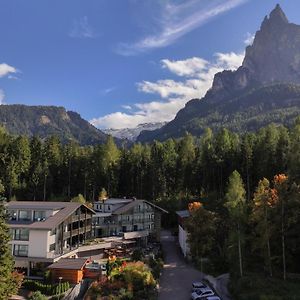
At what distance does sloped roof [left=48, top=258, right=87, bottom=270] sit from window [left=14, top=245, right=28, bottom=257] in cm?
524

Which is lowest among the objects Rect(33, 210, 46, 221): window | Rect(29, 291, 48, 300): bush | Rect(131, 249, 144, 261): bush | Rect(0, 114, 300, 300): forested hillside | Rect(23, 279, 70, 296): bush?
Rect(29, 291, 48, 300): bush

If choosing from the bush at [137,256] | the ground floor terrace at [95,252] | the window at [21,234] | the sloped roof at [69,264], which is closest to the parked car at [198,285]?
the bush at [137,256]

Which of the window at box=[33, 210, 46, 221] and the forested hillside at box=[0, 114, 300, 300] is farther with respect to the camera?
the window at box=[33, 210, 46, 221]

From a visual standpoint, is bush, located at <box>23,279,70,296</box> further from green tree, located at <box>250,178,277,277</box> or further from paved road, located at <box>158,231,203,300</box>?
green tree, located at <box>250,178,277,277</box>


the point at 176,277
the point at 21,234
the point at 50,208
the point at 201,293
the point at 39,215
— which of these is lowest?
the point at 201,293

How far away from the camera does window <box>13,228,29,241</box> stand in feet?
194

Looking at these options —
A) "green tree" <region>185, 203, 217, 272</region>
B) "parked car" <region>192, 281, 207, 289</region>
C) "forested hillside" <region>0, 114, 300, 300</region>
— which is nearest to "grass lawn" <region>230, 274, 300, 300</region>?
"parked car" <region>192, 281, 207, 289</region>

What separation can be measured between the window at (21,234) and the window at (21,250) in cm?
100

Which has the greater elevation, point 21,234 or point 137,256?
point 21,234

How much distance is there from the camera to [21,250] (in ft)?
193

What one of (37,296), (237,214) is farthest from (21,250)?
(237,214)

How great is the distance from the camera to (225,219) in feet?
215

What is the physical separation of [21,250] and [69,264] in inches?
328

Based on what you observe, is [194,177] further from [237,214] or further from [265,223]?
[265,223]
